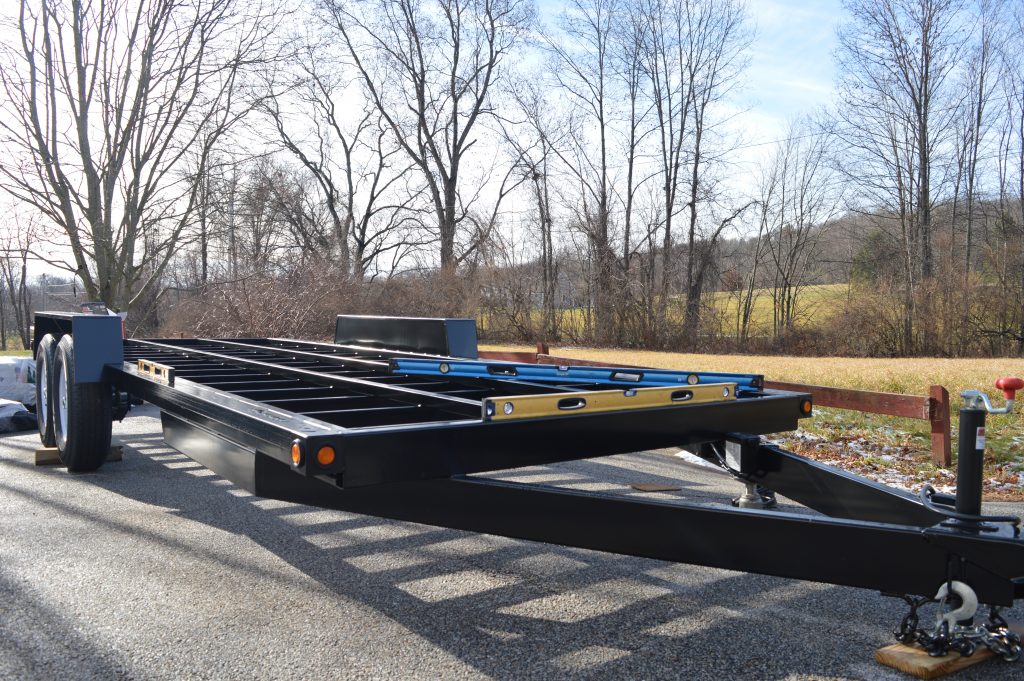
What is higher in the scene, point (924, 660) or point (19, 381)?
point (19, 381)

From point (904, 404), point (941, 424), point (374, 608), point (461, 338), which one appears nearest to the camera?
point (374, 608)

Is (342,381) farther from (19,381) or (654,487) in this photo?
(19,381)

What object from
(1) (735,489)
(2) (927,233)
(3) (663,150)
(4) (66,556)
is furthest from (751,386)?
(3) (663,150)

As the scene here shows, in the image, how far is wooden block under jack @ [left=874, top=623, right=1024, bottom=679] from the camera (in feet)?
8.95

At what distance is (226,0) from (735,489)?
14518mm

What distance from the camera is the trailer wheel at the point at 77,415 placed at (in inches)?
229

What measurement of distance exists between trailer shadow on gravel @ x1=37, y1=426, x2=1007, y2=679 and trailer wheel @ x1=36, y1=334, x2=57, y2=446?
7.38ft

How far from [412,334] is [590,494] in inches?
180

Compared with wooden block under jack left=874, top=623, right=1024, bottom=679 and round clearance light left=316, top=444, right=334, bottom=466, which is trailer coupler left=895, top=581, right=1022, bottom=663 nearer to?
wooden block under jack left=874, top=623, right=1024, bottom=679

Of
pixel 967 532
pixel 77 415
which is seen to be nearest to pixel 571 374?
pixel 967 532

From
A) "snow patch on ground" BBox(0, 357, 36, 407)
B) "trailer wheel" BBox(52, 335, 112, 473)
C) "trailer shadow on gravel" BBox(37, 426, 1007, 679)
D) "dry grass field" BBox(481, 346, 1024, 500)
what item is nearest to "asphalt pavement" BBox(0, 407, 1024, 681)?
"trailer shadow on gravel" BBox(37, 426, 1007, 679)

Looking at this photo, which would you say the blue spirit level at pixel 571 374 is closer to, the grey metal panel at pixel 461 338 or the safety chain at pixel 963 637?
the safety chain at pixel 963 637

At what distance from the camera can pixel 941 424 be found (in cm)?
717

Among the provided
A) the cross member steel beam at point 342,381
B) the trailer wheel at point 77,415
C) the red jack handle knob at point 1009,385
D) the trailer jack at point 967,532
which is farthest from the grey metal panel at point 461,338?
the red jack handle knob at point 1009,385
